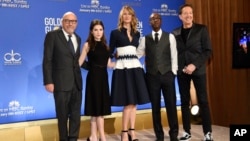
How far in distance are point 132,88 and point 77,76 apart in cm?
66

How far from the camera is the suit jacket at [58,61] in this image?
12.0ft

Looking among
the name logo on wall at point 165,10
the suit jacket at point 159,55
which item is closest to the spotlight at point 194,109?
the suit jacket at point 159,55

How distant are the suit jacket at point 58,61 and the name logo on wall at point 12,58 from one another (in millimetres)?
928

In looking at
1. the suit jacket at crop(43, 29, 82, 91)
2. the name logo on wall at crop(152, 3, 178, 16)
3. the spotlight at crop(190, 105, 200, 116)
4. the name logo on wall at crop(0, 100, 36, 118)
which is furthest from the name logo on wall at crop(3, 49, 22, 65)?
the spotlight at crop(190, 105, 200, 116)

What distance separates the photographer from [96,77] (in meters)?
4.03

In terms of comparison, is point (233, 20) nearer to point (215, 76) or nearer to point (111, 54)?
point (215, 76)

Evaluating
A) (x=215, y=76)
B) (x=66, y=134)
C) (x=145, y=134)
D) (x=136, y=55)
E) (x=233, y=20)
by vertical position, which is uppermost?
(x=233, y=20)

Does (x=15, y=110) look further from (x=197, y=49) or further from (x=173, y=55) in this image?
(x=197, y=49)

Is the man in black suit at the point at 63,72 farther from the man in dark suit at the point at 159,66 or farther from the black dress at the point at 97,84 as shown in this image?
the man in dark suit at the point at 159,66

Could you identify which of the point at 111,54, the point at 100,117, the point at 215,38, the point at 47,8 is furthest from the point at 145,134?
the point at 47,8

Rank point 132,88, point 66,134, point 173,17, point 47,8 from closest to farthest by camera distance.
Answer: point 66,134 → point 132,88 → point 47,8 → point 173,17

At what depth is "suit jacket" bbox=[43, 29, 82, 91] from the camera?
3648mm

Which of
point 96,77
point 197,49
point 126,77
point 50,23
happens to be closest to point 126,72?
point 126,77

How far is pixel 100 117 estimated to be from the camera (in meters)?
4.04
